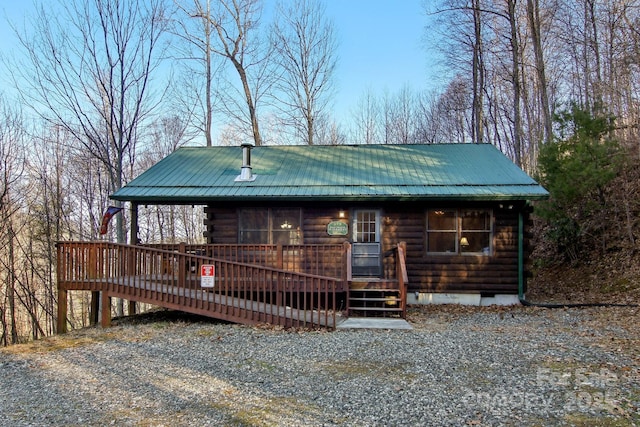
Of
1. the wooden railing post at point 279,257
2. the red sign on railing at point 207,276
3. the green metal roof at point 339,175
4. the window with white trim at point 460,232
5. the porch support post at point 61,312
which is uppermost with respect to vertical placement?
the green metal roof at point 339,175

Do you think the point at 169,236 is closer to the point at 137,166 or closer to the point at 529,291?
the point at 137,166

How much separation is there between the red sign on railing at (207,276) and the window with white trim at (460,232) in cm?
564

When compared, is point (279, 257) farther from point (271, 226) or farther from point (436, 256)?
point (436, 256)

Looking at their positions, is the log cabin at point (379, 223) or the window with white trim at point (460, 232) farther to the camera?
the window with white trim at point (460, 232)

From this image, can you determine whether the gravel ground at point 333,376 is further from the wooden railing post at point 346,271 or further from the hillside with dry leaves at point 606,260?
the hillside with dry leaves at point 606,260

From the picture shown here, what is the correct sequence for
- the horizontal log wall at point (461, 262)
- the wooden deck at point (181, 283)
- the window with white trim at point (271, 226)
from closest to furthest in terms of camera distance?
the wooden deck at point (181, 283) < the horizontal log wall at point (461, 262) < the window with white trim at point (271, 226)

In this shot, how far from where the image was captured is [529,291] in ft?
41.4

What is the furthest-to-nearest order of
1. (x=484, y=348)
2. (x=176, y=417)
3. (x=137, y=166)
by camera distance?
1. (x=137, y=166)
2. (x=484, y=348)
3. (x=176, y=417)

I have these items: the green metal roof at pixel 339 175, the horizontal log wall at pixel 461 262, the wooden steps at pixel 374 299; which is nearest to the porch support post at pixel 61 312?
the green metal roof at pixel 339 175

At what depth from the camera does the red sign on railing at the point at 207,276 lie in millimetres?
8844

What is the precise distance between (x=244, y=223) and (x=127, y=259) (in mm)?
3265

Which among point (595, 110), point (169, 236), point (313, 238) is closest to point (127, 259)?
point (313, 238)

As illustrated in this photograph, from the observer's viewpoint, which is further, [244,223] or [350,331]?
[244,223]

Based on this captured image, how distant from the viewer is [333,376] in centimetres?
541
